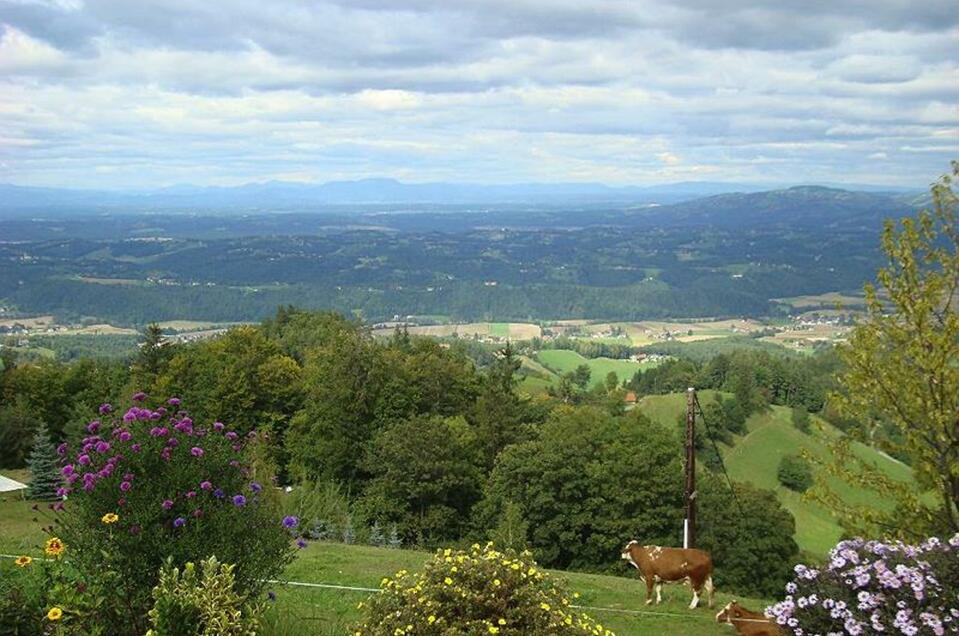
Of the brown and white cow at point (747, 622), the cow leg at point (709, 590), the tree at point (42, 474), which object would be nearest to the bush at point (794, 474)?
the tree at point (42, 474)

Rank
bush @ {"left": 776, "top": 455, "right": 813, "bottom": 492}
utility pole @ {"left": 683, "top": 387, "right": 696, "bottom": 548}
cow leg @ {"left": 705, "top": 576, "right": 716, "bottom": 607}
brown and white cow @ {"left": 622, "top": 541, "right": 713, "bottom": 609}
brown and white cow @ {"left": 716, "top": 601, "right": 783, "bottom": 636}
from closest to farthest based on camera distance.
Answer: brown and white cow @ {"left": 716, "top": 601, "right": 783, "bottom": 636} → brown and white cow @ {"left": 622, "top": 541, "right": 713, "bottom": 609} → cow leg @ {"left": 705, "top": 576, "right": 716, "bottom": 607} → utility pole @ {"left": 683, "top": 387, "right": 696, "bottom": 548} → bush @ {"left": 776, "top": 455, "right": 813, "bottom": 492}

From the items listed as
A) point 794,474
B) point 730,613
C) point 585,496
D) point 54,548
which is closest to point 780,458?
point 794,474

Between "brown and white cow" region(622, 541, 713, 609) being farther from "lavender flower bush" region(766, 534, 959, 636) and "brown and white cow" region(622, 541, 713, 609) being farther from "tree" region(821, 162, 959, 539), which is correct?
"lavender flower bush" region(766, 534, 959, 636)

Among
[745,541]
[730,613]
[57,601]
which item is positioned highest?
[57,601]

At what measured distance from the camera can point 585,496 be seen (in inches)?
1260

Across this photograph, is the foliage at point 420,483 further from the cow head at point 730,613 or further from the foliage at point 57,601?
the foliage at point 57,601

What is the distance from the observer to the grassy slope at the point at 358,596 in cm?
941

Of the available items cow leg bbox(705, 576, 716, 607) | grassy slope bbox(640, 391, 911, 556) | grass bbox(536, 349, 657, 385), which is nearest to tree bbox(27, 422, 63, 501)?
cow leg bbox(705, 576, 716, 607)

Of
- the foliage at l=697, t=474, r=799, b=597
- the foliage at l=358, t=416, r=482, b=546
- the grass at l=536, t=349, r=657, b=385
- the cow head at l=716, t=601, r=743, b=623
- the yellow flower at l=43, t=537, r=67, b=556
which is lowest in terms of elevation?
the grass at l=536, t=349, r=657, b=385

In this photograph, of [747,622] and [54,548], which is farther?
[747,622]

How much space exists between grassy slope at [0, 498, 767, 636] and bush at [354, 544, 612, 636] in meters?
1.58

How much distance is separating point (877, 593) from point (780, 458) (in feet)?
220

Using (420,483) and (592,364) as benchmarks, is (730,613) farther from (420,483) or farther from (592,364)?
(592,364)

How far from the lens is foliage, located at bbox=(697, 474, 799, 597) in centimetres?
3114
